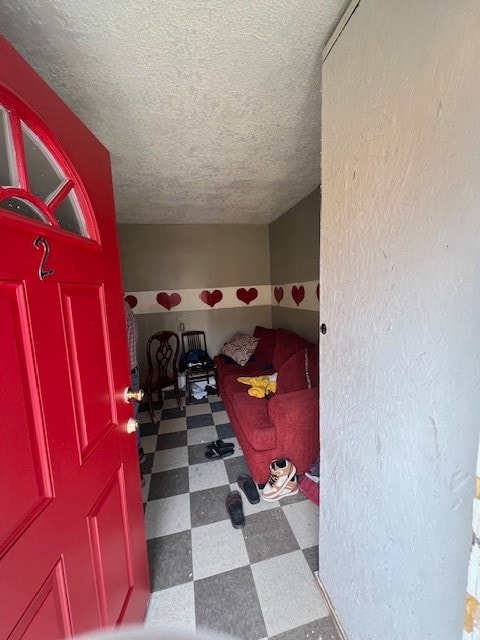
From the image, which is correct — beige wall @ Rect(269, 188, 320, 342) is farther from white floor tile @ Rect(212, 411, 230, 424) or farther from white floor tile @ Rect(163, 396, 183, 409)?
white floor tile @ Rect(163, 396, 183, 409)

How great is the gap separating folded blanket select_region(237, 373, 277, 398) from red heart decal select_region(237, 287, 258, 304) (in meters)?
1.56

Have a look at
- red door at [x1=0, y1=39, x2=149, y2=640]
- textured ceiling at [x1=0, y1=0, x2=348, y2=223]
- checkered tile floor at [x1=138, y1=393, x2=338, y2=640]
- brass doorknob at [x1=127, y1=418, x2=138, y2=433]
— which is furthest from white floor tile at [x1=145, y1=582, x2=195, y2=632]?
textured ceiling at [x1=0, y1=0, x2=348, y2=223]

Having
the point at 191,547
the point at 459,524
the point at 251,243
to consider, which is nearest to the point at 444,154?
the point at 459,524

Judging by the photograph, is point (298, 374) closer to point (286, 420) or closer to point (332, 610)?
point (286, 420)

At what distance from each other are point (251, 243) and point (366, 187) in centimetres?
313

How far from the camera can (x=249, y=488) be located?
1.76m

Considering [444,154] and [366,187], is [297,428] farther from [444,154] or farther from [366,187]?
[444,154]

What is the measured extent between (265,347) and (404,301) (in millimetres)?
2653

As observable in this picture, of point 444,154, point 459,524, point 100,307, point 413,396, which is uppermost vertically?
point 444,154

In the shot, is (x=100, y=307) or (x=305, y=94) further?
(x=305, y=94)

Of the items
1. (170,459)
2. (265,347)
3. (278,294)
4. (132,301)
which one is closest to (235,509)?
(170,459)

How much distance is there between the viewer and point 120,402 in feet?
3.24

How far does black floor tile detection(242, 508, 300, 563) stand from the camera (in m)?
1.37

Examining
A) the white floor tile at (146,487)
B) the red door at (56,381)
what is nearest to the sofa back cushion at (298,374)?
the white floor tile at (146,487)
